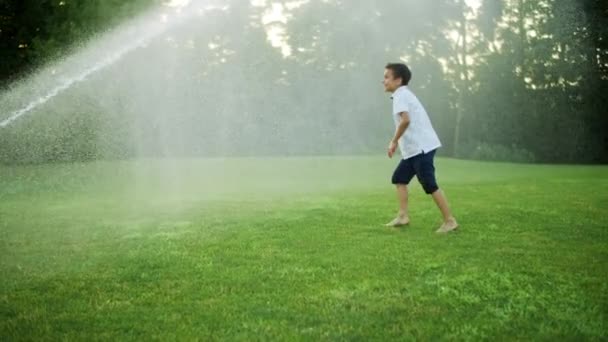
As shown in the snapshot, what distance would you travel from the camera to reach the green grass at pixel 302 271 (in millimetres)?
3229

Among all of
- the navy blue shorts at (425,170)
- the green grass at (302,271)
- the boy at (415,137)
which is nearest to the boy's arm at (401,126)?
the boy at (415,137)

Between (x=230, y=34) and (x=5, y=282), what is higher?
(x=230, y=34)

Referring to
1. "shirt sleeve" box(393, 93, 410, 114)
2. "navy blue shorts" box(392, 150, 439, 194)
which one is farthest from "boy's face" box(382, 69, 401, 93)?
"navy blue shorts" box(392, 150, 439, 194)

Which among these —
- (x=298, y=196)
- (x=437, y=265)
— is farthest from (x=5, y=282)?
(x=298, y=196)

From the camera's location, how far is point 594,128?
2988cm

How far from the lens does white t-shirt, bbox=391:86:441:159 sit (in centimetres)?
632

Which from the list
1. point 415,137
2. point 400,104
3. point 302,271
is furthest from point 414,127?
point 302,271

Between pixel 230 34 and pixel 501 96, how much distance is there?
2079 cm

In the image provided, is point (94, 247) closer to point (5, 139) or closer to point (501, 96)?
point (5, 139)

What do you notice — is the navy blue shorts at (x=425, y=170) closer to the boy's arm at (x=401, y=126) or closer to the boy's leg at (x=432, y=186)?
the boy's leg at (x=432, y=186)

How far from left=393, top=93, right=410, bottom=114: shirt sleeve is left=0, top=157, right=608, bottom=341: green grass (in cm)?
142

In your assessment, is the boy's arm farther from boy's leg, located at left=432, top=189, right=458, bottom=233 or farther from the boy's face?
boy's leg, located at left=432, top=189, right=458, bottom=233

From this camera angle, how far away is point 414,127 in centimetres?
639

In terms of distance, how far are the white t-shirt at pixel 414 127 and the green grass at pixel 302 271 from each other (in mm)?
991
